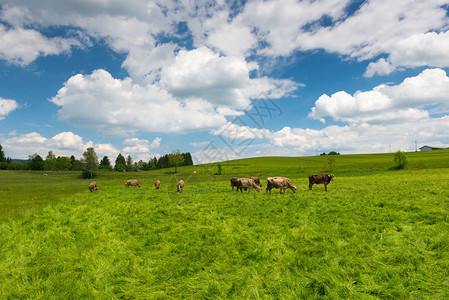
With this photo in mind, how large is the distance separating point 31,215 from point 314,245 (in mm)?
13510

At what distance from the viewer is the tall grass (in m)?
4.78

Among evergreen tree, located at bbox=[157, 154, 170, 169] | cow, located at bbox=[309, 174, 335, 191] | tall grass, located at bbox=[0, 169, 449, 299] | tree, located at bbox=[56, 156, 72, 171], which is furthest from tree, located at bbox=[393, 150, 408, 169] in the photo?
tree, located at bbox=[56, 156, 72, 171]

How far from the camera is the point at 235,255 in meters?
6.39

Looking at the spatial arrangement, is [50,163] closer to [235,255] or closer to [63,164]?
[63,164]

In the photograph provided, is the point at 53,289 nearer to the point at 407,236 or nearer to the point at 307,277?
the point at 307,277

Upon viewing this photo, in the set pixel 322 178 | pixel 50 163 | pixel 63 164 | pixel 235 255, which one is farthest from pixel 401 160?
pixel 63 164

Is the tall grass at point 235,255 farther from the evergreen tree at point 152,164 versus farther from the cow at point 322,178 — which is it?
the evergreen tree at point 152,164

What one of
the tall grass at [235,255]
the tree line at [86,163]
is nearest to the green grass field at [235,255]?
the tall grass at [235,255]

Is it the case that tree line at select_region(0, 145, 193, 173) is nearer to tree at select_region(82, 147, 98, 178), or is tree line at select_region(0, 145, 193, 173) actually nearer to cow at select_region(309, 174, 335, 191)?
tree at select_region(82, 147, 98, 178)

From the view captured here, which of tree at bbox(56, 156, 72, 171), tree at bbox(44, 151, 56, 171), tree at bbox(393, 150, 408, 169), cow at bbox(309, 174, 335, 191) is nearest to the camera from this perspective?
cow at bbox(309, 174, 335, 191)

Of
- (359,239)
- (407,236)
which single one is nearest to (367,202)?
(407,236)

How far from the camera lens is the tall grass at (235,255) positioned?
4777mm

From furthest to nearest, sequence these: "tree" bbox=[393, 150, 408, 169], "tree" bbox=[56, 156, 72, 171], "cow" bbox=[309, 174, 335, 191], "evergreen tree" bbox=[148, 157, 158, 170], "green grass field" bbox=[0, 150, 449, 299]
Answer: "evergreen tree" bbox=[148, 157, 158, 170] < "tree" bbox=[56, 156, 72, 171] < "tree" bbox=[393, 150, 408, 169] < "cow" bbox=[309, 174, 335, 191] < "green grass field" bbox=[0, 150, 449, 299]

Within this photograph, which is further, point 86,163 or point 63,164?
point 63,164
